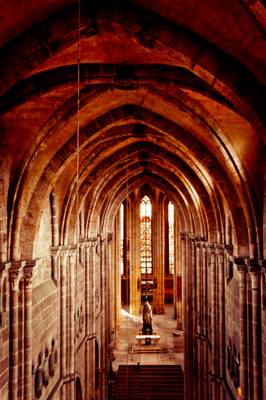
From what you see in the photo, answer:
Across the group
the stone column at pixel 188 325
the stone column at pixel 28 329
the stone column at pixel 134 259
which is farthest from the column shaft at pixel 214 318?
the stone column at pixel 134 259

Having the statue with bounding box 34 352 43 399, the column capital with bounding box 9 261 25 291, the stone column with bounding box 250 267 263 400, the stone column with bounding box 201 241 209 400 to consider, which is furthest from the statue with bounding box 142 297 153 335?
the column capital with bounding box 9 261 25 291

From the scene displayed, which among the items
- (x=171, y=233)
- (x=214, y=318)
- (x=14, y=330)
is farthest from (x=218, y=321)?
(x=171, y=233)

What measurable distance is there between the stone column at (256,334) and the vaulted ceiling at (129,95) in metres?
0.81

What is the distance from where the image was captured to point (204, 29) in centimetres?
670

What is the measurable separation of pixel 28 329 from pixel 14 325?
1.49 feet

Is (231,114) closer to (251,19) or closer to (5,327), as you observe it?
(251,19)

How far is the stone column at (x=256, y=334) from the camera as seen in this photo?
9.87 meters

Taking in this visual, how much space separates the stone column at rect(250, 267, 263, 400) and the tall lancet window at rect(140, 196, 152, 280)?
86.3ft

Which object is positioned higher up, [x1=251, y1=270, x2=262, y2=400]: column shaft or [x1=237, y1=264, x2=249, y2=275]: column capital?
[x1=237, y1=264, x2=249, y2=275]: column capital

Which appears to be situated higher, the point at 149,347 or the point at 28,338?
the point at 28,338

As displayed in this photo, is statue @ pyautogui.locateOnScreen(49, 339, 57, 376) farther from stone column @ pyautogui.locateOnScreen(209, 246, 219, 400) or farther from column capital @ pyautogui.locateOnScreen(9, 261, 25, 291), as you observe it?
stone column @ pyautogui.locateOnScreen(209, 246, 219, 400)

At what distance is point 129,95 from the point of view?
37.8 feet

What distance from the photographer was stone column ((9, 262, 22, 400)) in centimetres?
1030

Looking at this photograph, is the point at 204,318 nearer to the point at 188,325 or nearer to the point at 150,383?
the point at 188,325
